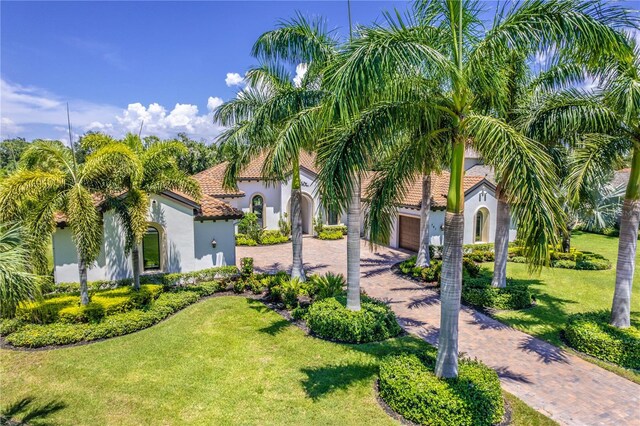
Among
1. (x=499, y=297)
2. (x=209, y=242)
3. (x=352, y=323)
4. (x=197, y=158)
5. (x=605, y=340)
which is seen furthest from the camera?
(x=197, y=158)

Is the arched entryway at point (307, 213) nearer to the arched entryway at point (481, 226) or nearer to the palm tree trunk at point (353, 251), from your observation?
the arched entryway at point (481, 226)

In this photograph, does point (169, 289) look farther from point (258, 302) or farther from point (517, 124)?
point (517, 124)

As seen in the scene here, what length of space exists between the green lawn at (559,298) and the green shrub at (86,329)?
12.1 meters

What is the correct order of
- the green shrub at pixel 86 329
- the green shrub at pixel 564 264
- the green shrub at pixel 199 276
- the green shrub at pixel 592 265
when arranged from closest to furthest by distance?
1. the green shrub at pixel 86 329
2. the green shrub at pixel 199 276
3. the green shrub at pixel 592 265
4. the green shrub at pixel 564 264

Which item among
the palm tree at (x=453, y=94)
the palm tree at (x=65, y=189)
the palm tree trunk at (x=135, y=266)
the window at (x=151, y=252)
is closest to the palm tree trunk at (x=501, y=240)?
the palm tree at (x=453, y=94)

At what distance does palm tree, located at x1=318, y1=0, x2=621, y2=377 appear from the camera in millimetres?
6453

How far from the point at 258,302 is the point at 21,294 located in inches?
369

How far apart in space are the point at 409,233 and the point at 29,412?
21.4 meters

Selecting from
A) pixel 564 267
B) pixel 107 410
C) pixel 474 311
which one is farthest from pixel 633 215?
pixel 107 410

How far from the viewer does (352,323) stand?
1124 cm

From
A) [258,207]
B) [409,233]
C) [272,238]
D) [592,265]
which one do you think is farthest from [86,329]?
[592,265]

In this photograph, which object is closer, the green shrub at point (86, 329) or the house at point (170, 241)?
the green shrub at point (86, 329)

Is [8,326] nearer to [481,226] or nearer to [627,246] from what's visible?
[627,246]

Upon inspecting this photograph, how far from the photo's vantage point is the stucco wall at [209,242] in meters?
17.1
